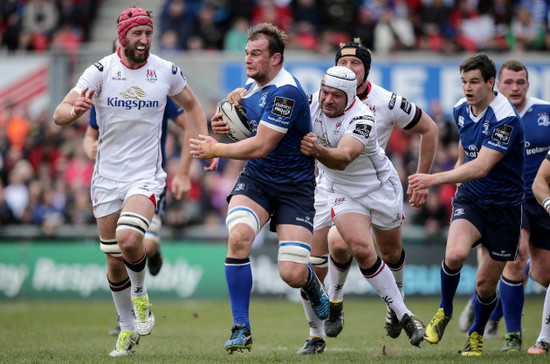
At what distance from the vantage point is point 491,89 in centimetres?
895

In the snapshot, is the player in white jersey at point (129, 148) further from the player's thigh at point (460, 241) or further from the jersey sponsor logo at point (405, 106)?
the player's thigh at point (460, 241)

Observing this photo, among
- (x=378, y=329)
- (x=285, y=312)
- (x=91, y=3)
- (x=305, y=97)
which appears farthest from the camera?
(x=91, y=3)

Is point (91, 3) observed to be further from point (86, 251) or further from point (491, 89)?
point (491, 89)

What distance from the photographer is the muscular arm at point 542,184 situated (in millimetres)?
8844

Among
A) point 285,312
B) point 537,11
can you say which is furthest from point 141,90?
point 537,11

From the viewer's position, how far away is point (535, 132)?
988 centimetres

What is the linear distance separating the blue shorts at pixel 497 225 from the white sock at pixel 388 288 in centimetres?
98

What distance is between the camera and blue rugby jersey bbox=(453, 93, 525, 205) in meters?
8.75

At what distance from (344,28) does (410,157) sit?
4263 mm

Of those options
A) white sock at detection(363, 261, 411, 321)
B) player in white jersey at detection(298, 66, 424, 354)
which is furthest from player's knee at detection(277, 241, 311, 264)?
white sock at detection(363, 261, 411, 321)

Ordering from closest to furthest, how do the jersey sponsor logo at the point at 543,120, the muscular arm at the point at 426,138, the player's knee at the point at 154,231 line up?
the muscular arm at the point at 426,138 < the jersey sponsor logo at the point at 543,120 < the player's knee at the point at 154,231

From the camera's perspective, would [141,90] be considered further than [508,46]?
No

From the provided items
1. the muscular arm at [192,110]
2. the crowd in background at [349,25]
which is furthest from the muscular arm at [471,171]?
the crowd in background at [349,25]

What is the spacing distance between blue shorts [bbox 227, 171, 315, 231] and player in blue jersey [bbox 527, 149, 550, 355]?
2.37 meters
